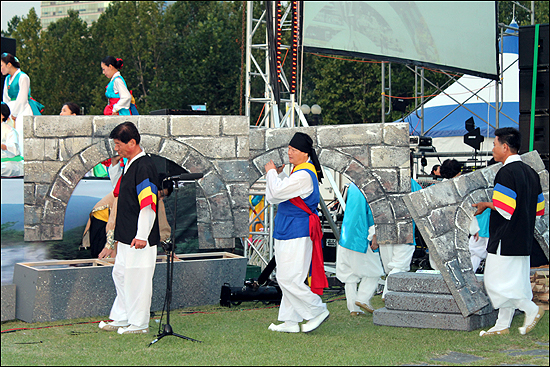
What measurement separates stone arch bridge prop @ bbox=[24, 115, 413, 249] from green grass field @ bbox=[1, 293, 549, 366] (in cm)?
101

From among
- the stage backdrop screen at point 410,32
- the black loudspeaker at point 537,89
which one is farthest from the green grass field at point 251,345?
the stage backdrop screen at point 410,32

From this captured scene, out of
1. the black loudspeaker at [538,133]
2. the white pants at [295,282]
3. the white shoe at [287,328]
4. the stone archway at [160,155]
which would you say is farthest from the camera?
the black loudspeaker at [538,133]

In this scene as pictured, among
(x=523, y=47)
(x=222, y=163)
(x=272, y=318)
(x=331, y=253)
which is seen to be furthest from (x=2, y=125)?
(x=523, y=47)

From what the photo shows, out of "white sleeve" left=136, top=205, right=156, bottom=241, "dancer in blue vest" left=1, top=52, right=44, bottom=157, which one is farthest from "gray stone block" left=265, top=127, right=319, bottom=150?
"dancer in blue vest" left=1, top=52, right=44, bottom=157

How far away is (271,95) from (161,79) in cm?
2103

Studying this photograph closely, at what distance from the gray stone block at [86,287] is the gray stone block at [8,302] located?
0.06 meters

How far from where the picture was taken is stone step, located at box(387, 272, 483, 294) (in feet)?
17.9

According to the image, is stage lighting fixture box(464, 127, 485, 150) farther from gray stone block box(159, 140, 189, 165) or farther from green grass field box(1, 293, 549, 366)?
gray stone block box(159, 140, 189, 165)

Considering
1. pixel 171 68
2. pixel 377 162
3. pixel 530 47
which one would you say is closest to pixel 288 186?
pixel 377 162

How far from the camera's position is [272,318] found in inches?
234

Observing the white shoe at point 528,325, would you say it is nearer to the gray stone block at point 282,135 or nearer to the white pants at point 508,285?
the white pants at point 508,285

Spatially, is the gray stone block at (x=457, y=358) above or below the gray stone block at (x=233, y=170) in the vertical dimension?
below

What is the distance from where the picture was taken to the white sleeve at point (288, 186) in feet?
17.1

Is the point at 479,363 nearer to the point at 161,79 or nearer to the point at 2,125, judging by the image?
the point at 2,125
